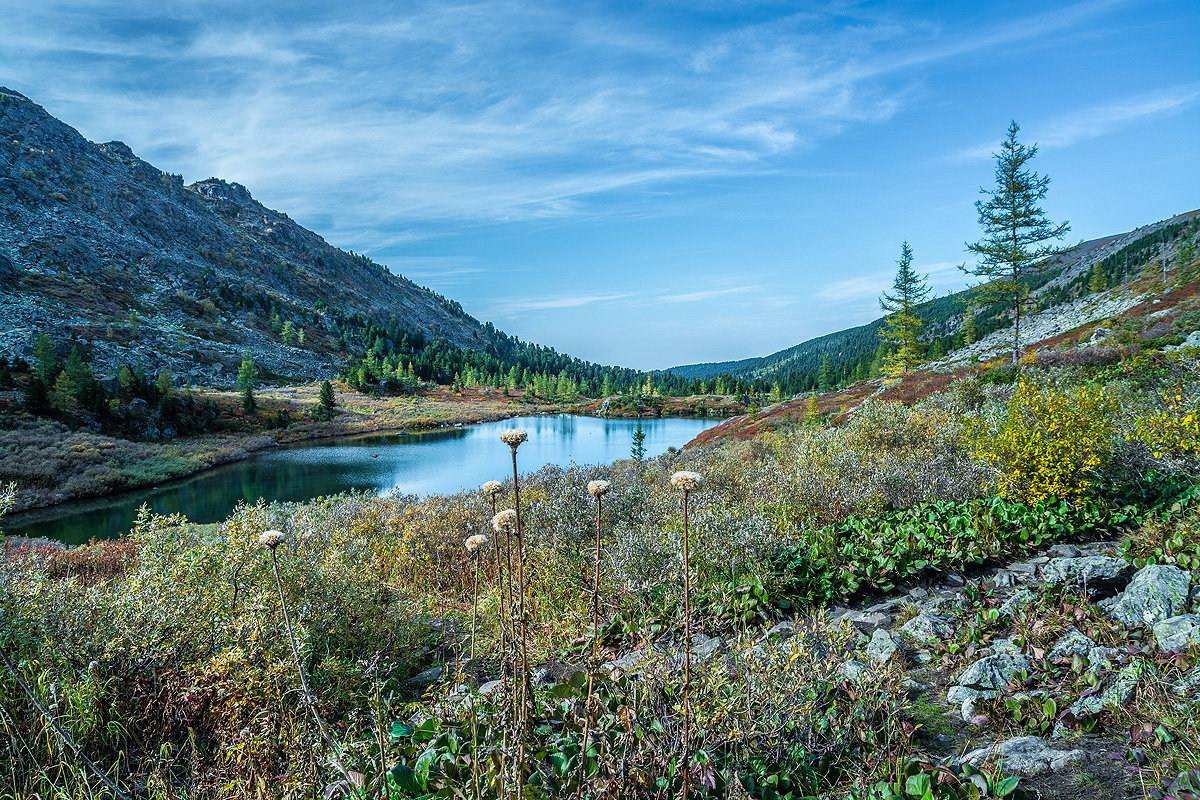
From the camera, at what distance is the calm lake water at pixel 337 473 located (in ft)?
70.2

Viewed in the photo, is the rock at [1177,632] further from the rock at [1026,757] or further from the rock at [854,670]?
the rock at [854,670]

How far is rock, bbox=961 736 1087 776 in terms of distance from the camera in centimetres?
269

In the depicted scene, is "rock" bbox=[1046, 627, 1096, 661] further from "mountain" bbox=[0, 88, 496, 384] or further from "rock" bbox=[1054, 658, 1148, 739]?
"mountain" bbox=[0, 88, 496, 384]

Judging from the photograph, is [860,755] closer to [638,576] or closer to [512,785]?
[512,785]

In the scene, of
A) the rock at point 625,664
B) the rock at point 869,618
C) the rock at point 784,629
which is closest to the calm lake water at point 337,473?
the rock at point 625,664

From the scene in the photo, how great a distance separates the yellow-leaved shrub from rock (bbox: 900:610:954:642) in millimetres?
2991

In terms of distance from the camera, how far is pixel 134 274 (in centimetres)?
11400

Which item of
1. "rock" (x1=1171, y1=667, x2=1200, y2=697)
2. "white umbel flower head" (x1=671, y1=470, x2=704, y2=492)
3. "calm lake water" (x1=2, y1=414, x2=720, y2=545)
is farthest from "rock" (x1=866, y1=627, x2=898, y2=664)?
"calm lake water" (x1=2, y1=414, x2=720, y2=545)

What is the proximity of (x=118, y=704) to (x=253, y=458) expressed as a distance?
41.8 meters

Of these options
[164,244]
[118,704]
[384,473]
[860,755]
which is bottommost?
[384,473]

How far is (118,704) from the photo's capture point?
Result: 3256 mm

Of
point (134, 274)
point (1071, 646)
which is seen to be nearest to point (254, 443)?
point (1071, 646)

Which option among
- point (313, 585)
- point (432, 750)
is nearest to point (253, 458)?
point (313, 585)

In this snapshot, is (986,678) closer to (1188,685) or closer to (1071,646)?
(1071,646)
